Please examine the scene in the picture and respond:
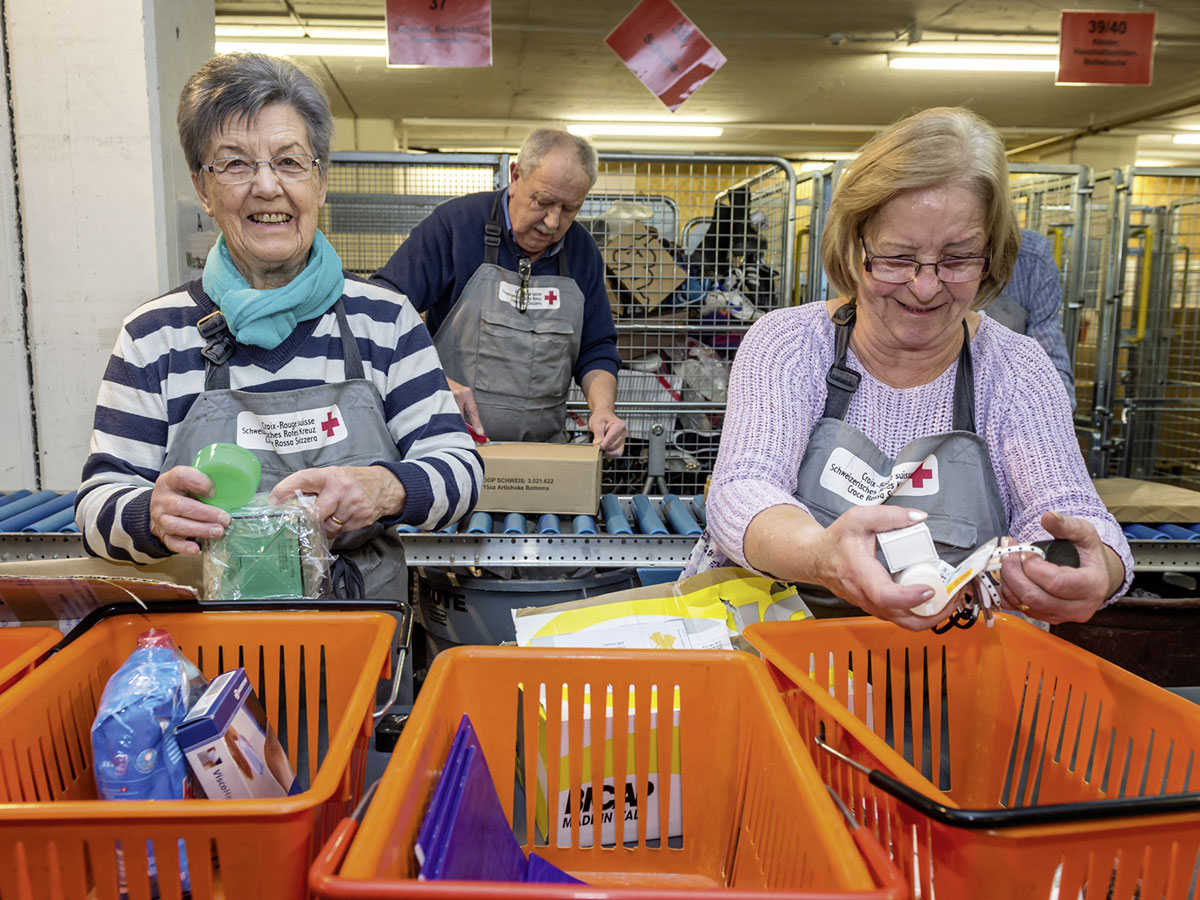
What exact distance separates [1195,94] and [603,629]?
34.0 ft

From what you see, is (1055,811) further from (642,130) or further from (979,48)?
(642,130)

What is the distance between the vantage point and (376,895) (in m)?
0.55

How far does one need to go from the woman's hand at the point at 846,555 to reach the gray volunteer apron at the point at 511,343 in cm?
198

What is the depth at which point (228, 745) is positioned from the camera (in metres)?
0.78

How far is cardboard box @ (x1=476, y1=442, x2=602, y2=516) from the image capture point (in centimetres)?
248

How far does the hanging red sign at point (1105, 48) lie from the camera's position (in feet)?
13.6

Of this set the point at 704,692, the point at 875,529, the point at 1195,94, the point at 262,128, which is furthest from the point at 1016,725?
the point at 1195,94

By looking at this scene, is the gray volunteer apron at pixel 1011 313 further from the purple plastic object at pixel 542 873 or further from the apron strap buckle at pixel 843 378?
the purple plastic object at pixel 542 873

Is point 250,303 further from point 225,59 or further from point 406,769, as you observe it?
point 406,769

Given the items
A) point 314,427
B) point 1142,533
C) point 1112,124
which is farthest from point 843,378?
point 1112,124

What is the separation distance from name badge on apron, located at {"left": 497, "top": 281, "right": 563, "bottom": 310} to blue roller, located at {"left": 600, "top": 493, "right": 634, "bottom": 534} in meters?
0.75

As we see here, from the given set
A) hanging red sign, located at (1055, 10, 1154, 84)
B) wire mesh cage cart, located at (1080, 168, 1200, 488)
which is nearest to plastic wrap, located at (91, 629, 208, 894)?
hanging red sign, located at (1055, 10, 1154, 84)

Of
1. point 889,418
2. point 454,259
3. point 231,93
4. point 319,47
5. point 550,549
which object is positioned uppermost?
point 319,47

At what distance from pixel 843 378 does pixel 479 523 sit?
1.23 m
